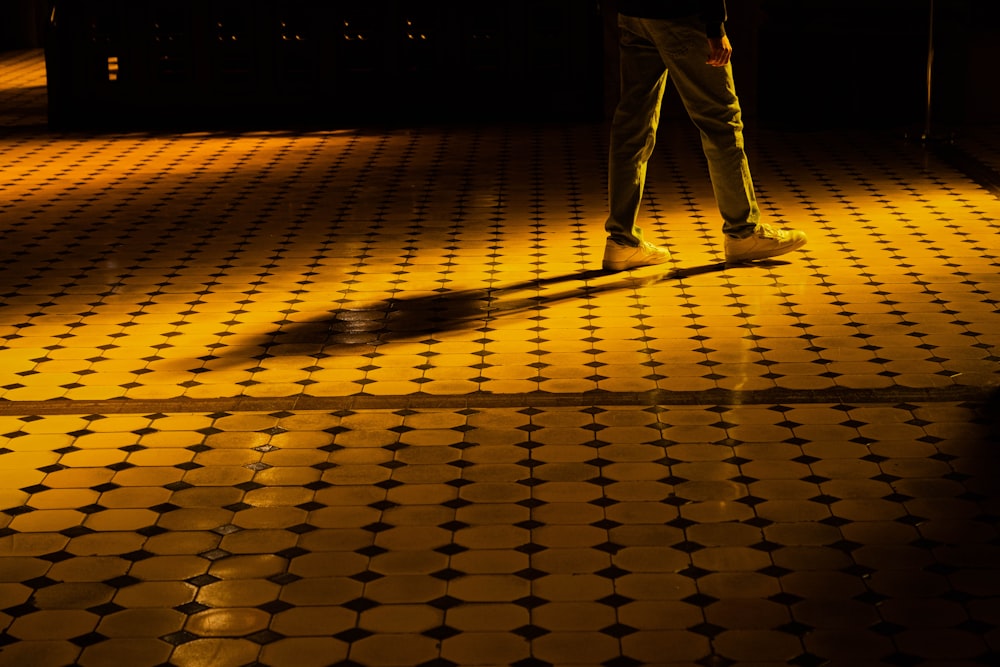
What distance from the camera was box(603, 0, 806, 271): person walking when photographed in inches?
246

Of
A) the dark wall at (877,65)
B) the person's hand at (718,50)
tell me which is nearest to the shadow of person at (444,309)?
the person's hand at (718,50)

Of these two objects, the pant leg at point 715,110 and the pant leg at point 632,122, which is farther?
the pant leg at point 632,122

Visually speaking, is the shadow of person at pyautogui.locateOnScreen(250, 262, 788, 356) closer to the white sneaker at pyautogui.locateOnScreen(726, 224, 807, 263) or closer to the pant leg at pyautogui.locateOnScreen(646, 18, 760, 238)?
the white sneaker at pyautogui.locateOnScreen(726, 224, 807, 263)

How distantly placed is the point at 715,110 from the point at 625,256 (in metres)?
0.74

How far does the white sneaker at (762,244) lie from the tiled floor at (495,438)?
86 mm

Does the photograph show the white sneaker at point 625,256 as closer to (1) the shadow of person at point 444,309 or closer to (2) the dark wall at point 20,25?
(1) the shadow of person at point 444,309

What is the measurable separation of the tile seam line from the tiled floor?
16 mm

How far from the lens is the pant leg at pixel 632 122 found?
6.46m

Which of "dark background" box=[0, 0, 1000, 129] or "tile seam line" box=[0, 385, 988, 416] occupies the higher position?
"dark background" box=[0, 0, 1000, 129]

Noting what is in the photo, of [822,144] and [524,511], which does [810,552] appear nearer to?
[524,511]

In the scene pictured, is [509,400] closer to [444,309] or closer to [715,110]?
[444,309]

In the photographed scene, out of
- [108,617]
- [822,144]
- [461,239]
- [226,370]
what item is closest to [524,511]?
[108,617]

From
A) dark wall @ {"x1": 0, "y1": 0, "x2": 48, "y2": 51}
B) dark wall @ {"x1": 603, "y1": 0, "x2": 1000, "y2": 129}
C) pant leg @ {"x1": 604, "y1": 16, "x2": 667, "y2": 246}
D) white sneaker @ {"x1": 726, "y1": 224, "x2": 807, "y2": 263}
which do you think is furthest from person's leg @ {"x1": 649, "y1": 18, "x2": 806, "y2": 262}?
dark wall @ {"x1": 0, "y1": 0, "x2": 48, "y2": 51}

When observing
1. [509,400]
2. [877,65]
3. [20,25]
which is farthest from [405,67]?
[20,25]
